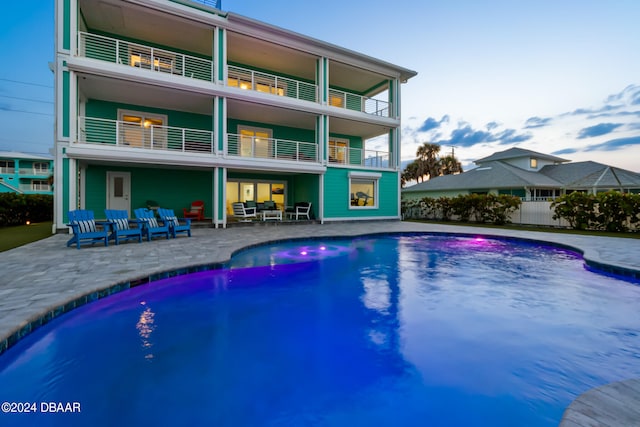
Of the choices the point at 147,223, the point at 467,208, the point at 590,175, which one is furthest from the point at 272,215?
the point at 590,175

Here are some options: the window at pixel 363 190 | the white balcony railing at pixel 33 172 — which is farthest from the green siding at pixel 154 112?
the white balcony railing at pixel 33 172

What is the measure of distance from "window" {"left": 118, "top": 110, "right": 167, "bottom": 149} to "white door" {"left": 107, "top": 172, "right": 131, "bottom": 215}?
1.57 m

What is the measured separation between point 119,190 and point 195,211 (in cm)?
335

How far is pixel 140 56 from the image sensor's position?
12.9 meters

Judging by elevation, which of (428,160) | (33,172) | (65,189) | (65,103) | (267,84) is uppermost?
(428,160)

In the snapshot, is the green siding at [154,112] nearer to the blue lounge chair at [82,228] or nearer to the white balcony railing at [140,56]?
the white balcony railing at [140,56]

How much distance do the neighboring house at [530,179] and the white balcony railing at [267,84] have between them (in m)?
15.6

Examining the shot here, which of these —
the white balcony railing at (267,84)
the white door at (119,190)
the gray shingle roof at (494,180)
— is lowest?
the white door at (119,190)

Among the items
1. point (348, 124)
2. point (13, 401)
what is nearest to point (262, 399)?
point (13, 401)

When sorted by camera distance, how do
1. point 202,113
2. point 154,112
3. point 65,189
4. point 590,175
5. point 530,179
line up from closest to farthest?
1. point 65,189
2. point 154,112
3. point 202,113
4. point 590,175
5. point 530,179

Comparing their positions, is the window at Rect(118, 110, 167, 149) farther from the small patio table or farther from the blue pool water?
the blue pool water

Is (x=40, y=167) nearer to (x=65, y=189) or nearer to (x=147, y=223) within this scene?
(x=65, y=189)

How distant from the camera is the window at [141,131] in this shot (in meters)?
12.8

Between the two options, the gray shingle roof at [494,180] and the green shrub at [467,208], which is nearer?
the green shrub at [467,208]
